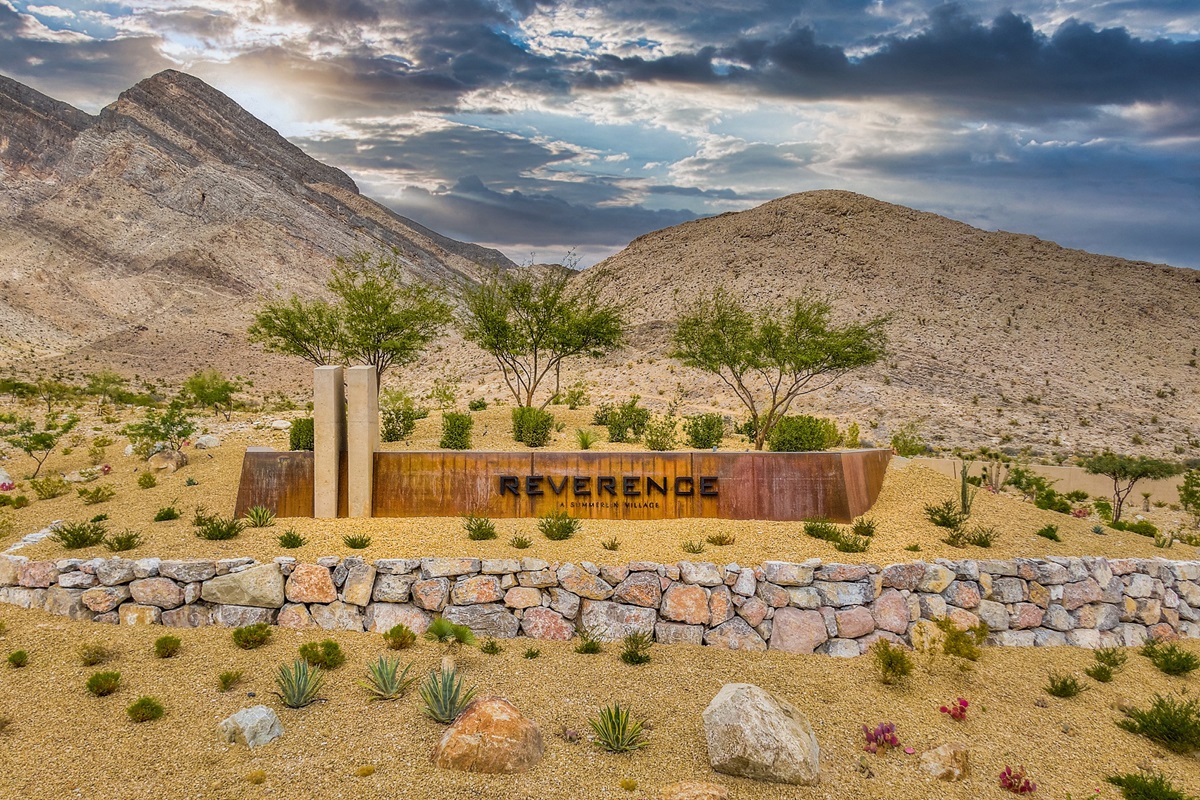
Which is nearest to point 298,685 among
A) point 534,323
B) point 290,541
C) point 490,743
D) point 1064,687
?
point 490,743

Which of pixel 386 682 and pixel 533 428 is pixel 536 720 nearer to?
pixel 386 682

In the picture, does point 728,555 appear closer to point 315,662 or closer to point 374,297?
point 315,662

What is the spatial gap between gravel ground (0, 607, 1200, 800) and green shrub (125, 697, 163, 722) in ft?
0.33

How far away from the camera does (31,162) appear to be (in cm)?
9225

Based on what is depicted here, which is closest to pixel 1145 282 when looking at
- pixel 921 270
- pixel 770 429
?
pixel 921 270

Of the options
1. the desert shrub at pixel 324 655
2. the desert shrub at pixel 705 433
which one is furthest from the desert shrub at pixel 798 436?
the desert shrub at pixel 324 655

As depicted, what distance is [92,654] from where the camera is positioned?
11.0m

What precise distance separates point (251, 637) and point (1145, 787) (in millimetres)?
13025

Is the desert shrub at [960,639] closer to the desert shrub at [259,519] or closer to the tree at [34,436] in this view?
the desert shrub at [259,519]

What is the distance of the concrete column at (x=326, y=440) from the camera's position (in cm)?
1530

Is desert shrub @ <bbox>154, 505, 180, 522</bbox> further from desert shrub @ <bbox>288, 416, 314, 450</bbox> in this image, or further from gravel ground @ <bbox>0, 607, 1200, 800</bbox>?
desert shrub @ <bbox>288, 416, 314, 450</bbox>

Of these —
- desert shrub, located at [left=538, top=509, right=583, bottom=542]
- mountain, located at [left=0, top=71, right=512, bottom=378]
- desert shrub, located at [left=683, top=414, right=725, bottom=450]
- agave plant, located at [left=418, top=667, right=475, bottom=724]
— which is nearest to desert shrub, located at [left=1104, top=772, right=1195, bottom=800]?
agave plant, located at [left=418, top=667, right=475, bottom=724]

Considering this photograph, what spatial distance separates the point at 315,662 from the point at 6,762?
3.73m

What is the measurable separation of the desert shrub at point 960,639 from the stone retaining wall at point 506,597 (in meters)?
0.39
